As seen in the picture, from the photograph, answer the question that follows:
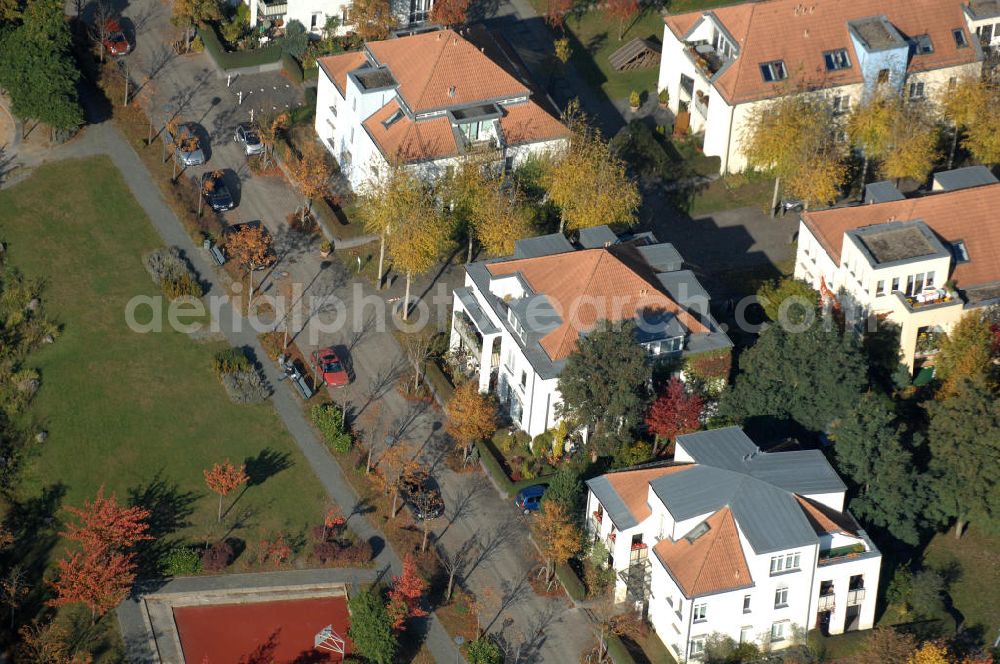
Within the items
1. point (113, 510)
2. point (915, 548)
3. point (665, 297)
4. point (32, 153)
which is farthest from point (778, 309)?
point (32, 153)

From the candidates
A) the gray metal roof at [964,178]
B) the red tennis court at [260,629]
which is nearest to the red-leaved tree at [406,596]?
the red tennis court at [260,629]

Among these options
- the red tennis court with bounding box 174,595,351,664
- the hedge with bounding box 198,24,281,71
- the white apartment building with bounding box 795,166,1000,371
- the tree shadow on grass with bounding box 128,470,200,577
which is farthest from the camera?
the hedge with bounding box 198,24,281,71

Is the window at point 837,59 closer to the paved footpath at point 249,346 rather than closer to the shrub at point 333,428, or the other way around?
the shrub at point 333,428

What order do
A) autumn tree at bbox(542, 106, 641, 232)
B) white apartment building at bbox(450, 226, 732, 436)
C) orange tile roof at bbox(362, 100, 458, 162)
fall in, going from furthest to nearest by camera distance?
orange tile roof at bbox(362, 100, 458, 162), autumn tree at bbox(542, 106, 641, 232), white apartment building at bbox(450, 226, 732, 436)

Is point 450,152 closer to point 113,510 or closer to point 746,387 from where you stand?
point 746,387

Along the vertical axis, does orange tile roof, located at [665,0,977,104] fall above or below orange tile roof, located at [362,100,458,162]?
above

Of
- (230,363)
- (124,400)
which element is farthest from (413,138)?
(124,400)

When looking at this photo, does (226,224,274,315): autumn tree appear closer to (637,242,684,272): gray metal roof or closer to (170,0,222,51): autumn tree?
(170,0,222,51): autumn tree

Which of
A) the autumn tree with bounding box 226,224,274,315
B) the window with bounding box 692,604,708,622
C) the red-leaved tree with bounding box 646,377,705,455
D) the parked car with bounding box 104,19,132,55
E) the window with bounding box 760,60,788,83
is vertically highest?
the parked car with bounding box 104,19,132,55

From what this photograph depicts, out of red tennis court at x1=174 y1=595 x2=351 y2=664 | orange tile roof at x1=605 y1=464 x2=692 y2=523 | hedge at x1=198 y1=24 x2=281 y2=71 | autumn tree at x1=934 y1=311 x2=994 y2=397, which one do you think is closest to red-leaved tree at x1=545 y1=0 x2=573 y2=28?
hedge at x1=198 y1=24 x2=281 y2=71
